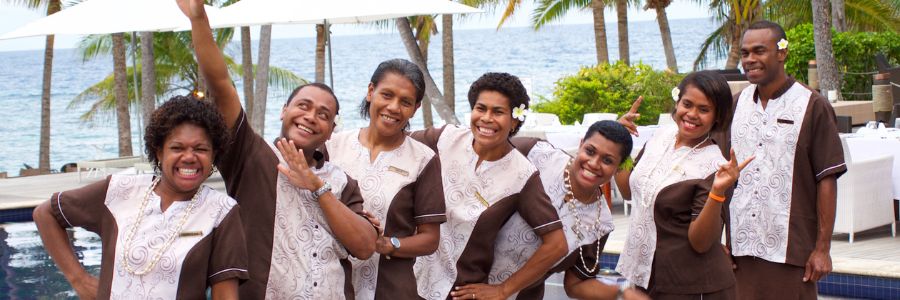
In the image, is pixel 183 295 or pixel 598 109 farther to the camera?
pixel 598 109

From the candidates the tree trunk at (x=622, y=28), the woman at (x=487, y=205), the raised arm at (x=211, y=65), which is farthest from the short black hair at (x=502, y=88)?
the tree trunk at (x=622, y=28)

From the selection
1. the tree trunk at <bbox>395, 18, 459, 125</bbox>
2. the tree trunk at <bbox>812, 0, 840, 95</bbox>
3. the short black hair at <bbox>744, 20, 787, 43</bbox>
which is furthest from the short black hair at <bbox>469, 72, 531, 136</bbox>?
the tree trunk at <bbox>395, 18, 459, 125</bbox>

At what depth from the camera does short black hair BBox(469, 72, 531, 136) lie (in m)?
3.96

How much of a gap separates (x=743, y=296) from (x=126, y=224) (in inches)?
101

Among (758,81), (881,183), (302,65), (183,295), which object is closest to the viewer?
(183,295)

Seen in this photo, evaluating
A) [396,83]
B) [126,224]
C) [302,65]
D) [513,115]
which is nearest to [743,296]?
[513,115]

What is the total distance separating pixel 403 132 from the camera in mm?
3910

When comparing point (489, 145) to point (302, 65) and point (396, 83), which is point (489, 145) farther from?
point (302, 65)

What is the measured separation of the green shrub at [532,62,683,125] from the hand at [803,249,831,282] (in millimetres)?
9927

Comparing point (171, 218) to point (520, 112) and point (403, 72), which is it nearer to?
point (403, 72)

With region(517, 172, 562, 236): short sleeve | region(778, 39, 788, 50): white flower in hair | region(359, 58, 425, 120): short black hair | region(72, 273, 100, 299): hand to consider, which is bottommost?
region(72, 273, 100, 299): hand

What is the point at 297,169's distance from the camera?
3389 millimetres

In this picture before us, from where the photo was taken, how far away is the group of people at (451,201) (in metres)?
3.29

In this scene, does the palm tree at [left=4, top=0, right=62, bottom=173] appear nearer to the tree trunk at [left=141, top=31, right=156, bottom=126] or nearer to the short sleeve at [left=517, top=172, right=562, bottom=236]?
the tree trunk at [left=141, top=31, right=156, bottom=126]
